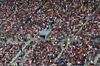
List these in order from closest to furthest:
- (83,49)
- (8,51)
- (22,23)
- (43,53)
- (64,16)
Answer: (83,49), (43,53), (8,51), (64,16), (22,23)

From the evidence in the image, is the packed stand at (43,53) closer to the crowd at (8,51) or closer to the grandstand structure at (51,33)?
the grandstand structure at (51,33)

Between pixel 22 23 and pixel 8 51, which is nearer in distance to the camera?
pixel 8 51

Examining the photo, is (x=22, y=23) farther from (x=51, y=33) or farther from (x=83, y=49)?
(x=83, y=49)

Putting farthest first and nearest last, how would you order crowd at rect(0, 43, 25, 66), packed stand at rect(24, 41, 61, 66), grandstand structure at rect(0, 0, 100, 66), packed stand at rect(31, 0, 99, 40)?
packed stand at rect(31, 0, 99, 40)
crowd at rect(0, 43, 25, 66)
packed stand at rect(24, 41, 61, 66)
grandstand structure at rect(0, 0, 100, 66)

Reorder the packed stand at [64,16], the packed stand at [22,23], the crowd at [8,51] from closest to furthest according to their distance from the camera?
1. the crowd at [8,51]
2. the packed stand at [64,16]
3. the packed stand at [22,23]

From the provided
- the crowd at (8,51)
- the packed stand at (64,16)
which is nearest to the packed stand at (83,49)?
the packed stand at (64,16)

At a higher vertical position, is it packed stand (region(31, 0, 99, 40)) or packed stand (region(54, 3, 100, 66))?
packed stand (region(31, 0, 99, 40))

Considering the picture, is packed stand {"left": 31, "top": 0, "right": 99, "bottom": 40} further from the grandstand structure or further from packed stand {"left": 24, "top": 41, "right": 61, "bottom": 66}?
packed stand {"left": 24, "top": 41, "right": 61, "bottom": 66}

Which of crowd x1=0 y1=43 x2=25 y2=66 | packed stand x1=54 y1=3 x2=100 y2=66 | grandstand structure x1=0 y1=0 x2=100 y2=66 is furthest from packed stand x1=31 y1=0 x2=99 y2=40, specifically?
crowd x1=0 y1=43 x2=25 y2=66

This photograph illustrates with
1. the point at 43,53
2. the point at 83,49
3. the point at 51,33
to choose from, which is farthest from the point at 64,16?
the point at 83,49
